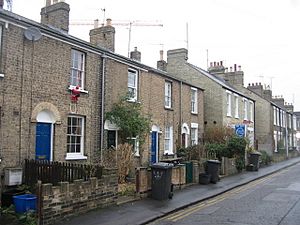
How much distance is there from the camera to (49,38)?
1412cm

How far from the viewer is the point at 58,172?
35.6 ft

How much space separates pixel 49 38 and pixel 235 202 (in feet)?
30.8

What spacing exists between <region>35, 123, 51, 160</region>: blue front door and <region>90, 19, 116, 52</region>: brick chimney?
765 cm

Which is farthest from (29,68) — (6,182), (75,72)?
(6,182)

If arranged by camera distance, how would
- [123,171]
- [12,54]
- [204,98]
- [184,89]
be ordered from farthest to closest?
[204,98], [184,89], [123,171], [12,54]

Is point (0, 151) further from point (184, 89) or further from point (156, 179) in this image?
point (184, 89)

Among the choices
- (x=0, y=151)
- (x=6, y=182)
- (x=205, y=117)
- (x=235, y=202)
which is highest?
(x=205, y=117)

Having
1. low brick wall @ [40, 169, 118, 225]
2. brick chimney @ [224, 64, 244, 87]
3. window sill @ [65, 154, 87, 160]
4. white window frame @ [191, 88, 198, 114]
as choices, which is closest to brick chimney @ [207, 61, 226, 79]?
brick chimney @ [224, 64, 244, 87]

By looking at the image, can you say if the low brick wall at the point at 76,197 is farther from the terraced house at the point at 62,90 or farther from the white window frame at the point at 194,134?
the white window frame at the point at 194,134


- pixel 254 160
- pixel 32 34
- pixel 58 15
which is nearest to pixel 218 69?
pixel 254 160

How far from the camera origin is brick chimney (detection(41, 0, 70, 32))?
17734 mm

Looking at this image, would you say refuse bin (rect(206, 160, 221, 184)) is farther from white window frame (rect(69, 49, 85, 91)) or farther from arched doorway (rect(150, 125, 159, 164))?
white window frame (rect(69, 49, 85, 91))

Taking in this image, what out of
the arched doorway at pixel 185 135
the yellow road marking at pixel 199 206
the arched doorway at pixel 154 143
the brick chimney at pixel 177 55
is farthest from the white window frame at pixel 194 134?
the yellow road marking at pixel 199 206

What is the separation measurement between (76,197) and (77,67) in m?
7.47
